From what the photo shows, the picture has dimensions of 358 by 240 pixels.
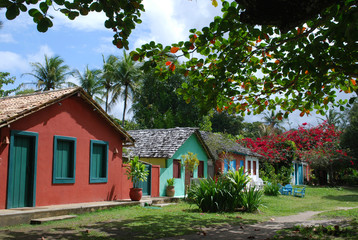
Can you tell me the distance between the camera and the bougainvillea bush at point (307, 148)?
98.9 feet

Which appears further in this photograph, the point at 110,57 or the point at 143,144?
the point at 110,57

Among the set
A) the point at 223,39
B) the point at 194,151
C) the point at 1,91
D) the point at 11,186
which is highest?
the point at 1,91

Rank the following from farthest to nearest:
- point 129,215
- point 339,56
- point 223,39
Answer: point 129,215 < point 223,39 < point 339,56

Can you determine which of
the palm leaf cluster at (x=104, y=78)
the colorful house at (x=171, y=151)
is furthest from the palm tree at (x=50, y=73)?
the colorful house at (x=171, y=151)

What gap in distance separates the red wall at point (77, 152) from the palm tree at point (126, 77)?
69.3ft

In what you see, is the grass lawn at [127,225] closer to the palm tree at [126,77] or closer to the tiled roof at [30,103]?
the tiled roof at [30,103]

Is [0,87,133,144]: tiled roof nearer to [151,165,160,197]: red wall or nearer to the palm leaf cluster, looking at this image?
[151,165,160,197]: red wall

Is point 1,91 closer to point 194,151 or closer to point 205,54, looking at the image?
point 194,151

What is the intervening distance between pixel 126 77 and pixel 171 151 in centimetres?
1884

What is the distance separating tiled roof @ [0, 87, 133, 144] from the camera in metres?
10.6

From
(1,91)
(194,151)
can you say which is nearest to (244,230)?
(194,151)

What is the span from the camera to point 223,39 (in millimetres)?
7801

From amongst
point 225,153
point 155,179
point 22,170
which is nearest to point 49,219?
point 22,170

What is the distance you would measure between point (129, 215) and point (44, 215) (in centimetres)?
273
